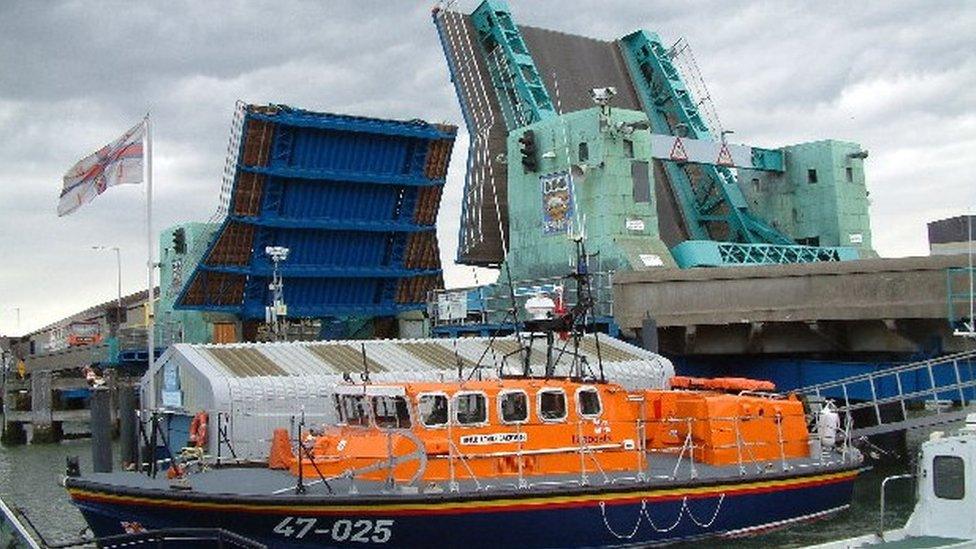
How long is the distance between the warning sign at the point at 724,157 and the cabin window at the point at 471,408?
819 inches

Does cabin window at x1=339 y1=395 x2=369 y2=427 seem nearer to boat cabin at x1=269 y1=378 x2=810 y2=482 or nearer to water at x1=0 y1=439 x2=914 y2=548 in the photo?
boat cabin at x1=269 y1=378 x2=810 y2=482

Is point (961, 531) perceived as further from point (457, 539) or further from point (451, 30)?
point (451, 30)

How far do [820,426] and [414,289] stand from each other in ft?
75.9

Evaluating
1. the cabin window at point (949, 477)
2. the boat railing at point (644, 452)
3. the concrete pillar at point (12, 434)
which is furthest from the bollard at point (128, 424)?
the concrete pillar at point (12, 434)

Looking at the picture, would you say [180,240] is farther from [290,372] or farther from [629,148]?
[290,372]

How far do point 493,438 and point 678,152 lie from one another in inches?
771

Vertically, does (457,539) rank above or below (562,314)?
below

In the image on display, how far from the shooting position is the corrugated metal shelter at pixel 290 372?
2036cm

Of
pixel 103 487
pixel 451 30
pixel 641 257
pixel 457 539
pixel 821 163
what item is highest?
pixel 451 30

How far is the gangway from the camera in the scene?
18656 millimetres

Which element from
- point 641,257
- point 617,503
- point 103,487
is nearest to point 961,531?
point 617,503

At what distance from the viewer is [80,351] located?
44.2 meters

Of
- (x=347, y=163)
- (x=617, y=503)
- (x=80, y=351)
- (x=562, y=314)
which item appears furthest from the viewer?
(x=80, y=351)

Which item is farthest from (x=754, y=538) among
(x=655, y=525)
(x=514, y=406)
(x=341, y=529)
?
(x=341, y=529)
